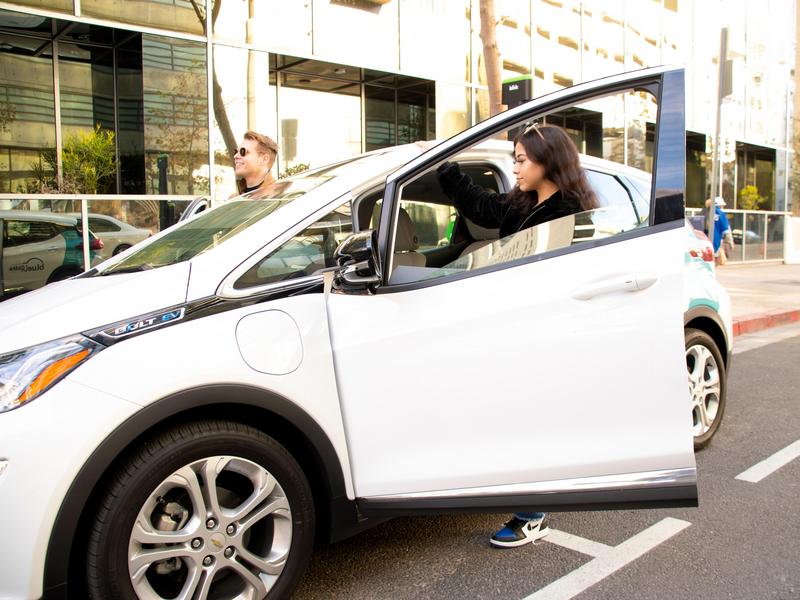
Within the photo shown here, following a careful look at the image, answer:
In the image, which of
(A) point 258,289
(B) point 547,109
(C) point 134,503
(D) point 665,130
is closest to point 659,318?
(D) point 665,130

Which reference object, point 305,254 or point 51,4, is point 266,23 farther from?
point 305,254

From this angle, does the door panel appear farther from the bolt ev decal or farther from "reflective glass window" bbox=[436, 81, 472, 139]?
"reflective glass window" bbox=[436, 81, 472, 139]

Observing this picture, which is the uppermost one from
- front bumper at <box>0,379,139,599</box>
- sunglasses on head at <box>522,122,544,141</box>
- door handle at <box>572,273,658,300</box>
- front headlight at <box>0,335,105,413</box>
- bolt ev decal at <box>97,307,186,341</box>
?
sunglasses on head at <box>522,122,544,141</box>

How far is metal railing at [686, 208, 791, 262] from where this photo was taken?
20.3m

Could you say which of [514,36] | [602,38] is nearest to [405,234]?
[514,36]

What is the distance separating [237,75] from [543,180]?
28.1ft

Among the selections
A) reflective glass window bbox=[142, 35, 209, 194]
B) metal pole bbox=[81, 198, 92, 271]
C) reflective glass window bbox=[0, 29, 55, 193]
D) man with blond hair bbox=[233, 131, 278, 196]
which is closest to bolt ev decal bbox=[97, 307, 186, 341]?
man with blond hair bbox=[233, 131, 278, 196]

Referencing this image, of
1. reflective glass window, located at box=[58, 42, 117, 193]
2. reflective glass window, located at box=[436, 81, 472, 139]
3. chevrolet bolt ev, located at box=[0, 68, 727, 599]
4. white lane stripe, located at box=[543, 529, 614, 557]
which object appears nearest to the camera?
chevrolet bolt ev, located at box=[0, 68, 727, 599]

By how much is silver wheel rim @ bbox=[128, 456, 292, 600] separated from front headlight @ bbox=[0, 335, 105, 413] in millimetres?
431

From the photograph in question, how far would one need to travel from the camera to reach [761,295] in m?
12.1

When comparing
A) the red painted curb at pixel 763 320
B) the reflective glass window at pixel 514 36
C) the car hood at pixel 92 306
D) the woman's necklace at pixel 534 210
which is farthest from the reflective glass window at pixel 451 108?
the car hood at pixel 92 306

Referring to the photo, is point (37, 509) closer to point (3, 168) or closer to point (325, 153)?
point (3, 168)

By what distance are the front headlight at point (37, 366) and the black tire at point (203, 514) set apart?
0.31 metres

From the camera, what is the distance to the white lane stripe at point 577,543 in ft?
9.62
